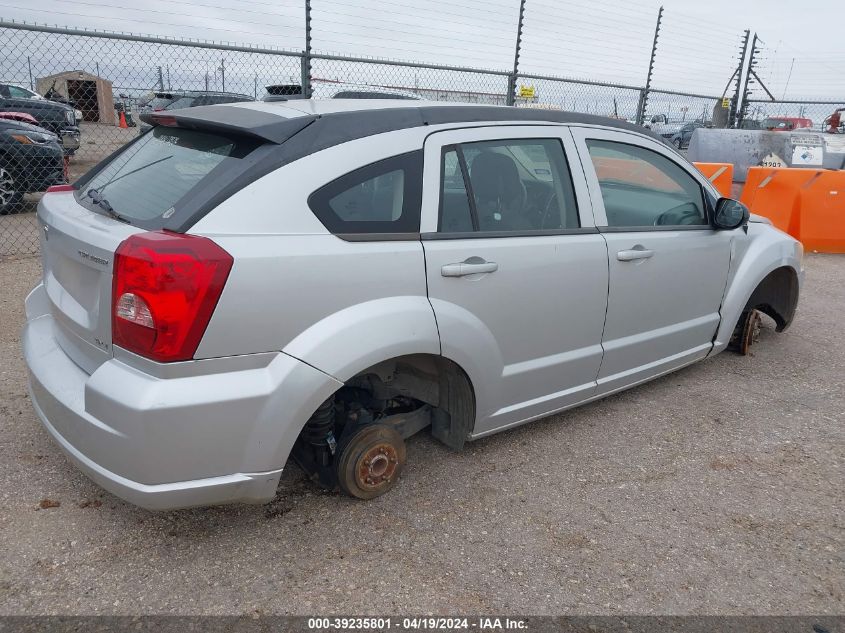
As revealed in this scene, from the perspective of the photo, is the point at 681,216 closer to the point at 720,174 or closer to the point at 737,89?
the point at 720,174

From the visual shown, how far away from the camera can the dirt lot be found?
7.60 ft

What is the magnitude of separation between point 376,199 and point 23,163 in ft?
25.1

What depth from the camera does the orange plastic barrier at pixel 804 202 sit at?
26.7 feet

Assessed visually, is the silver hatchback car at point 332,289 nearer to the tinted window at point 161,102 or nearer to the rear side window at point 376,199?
the rear side window at point 376,199

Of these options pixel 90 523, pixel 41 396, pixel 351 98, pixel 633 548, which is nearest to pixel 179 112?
pixel 351 98

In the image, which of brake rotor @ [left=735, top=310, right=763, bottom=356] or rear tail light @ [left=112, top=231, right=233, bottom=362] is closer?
rear tail light @ [left=112, top=231, right=233, bottom=362]

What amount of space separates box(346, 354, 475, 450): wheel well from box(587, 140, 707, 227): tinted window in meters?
1.22

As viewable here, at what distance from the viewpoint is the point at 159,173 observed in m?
2.58

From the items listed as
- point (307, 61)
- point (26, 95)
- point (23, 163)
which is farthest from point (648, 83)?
point (26, 95)

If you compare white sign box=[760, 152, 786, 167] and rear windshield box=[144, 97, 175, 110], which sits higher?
rear windshield box=[144, 97, 175, 110]

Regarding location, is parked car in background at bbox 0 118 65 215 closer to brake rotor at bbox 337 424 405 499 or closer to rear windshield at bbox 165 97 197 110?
rear windshield at bbox 165 97 197 110

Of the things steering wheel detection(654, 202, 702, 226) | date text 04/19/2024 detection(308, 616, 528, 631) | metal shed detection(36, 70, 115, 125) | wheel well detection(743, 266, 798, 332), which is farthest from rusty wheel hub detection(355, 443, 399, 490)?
metal shed detection(36, 70, 115, 125)

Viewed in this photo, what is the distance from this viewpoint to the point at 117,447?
2146mm

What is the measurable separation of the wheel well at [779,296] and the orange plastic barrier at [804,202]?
3911 millimetres
